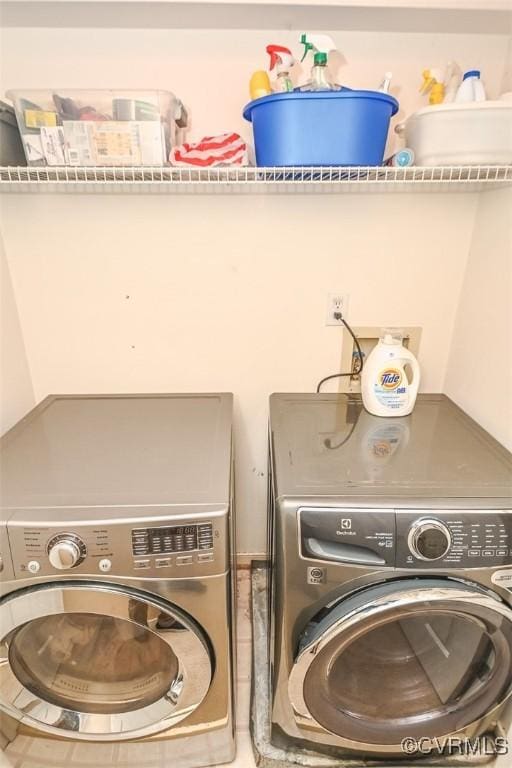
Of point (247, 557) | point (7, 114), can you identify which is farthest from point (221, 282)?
point (247, 557)

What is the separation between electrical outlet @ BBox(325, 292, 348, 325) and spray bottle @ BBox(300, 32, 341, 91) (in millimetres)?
615

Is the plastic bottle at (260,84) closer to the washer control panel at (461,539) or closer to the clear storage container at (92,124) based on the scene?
the clear storage container at (92,124)

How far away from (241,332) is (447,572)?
0.96 metres

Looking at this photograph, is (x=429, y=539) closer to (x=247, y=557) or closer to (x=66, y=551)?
(x=66, y=551)

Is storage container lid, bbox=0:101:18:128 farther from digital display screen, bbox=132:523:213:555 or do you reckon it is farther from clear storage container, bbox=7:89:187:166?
digital display screen, bbox=132:523:213:555

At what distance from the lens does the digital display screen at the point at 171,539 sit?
3.03ft

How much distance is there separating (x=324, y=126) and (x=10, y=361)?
3.94 feet

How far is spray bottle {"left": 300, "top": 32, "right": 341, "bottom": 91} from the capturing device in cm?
102

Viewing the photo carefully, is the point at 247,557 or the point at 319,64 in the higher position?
the point at 319,64

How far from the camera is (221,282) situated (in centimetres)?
147

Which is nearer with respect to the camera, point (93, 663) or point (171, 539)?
point (171, 539)

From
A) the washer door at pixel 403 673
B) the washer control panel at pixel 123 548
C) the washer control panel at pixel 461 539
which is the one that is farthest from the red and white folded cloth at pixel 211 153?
the washer door at pixel 403 673

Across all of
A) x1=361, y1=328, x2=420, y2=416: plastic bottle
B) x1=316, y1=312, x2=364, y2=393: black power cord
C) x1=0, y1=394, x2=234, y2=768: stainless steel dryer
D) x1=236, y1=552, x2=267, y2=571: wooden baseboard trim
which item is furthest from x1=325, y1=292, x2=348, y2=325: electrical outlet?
x1=236, y1=552, x2=267, y2=571: wooden baseboard trim

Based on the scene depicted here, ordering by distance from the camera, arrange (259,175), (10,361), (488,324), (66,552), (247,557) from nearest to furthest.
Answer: (66,552) < (259,175) < (488,324) < (10,361) < (247,557)
